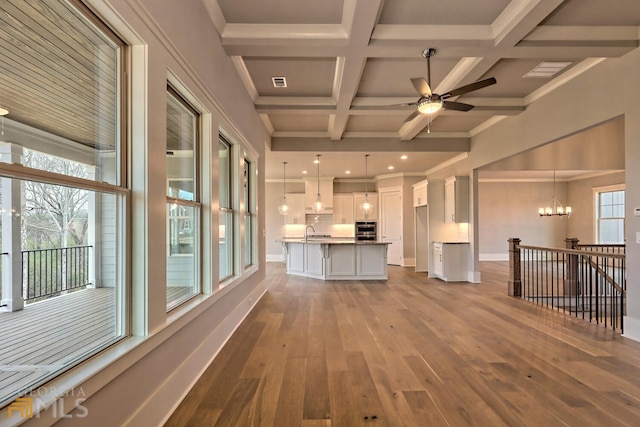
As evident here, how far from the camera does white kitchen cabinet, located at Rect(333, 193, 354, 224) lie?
11273 mm

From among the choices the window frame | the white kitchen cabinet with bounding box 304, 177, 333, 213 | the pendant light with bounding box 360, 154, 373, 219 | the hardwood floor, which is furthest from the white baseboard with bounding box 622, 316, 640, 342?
the white kitchen cabinet with bounding box 304, 177, 333, 213

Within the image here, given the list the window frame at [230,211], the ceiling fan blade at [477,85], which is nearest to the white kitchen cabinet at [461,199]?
the ceiling fan blade at [477,85]

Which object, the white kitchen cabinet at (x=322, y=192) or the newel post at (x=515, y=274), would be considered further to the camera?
the white kitchen cabinet at (x=322, y=192)

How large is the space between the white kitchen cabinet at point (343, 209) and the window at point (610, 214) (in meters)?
8.19

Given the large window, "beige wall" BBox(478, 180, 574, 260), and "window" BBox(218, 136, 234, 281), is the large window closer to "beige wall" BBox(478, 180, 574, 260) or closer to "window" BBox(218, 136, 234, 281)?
"window" BBox(218, 136, 234, 281)

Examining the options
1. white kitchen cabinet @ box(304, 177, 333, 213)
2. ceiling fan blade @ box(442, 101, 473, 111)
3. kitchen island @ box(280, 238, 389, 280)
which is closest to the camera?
ceiling fan blade @ box(442, 101, 473, 111)

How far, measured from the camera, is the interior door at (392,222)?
1015 cm

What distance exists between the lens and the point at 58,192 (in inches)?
56.0

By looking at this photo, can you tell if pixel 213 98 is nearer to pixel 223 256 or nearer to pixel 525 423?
pixel 223 256

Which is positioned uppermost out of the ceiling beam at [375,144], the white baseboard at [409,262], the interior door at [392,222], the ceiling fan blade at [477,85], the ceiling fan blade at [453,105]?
the ceiling beam at [375,144]

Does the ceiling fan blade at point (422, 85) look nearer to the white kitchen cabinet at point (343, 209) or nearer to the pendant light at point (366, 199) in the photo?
the pendant light at point (366, 199)

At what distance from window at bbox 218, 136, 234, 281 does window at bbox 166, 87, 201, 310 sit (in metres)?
0.88

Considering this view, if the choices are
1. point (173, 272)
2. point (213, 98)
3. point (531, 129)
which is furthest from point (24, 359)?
point (531, 129)

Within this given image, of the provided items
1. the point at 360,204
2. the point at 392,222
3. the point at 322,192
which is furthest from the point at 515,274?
the point at 322,192
